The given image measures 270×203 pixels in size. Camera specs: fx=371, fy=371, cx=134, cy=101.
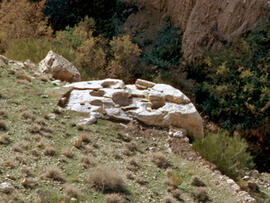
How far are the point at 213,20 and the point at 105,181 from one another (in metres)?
9.16

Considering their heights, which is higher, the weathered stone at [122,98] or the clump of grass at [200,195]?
the weathered stone at [122,98]

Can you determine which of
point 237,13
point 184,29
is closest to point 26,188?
point 237,13

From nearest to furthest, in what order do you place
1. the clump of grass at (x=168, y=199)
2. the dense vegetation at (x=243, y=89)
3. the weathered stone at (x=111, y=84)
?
1. the clump of grass at (x=168, y=199)
2. the weathered stone at (x=111, y=84)
3. the dense vegetation at (x=243, y=89)

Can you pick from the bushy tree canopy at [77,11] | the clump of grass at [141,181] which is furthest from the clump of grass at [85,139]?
the bushy tree canopy at [77,11]

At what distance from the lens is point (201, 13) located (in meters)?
13.6

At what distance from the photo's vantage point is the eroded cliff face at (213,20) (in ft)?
40.2

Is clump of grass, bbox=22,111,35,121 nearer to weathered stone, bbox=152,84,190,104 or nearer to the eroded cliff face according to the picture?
weathered stone, bbox=152,84,190,104

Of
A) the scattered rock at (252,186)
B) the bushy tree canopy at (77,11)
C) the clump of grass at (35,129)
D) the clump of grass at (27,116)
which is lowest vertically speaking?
the scattered rock at (252,186)

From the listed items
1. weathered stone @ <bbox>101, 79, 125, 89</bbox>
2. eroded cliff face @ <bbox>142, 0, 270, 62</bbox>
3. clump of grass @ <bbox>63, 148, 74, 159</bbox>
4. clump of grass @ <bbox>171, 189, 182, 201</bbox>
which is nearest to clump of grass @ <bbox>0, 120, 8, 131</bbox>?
clump of grass @ <bbox>63, 148, 74, 159</bbox>

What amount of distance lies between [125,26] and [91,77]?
546cm

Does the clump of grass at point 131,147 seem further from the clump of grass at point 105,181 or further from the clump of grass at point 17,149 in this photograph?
the clump of grass at point 17,149

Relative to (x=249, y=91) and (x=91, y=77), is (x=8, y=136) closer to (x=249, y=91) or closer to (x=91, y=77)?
(x=91, y=77)

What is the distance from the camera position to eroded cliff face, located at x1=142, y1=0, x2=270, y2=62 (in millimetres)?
12250

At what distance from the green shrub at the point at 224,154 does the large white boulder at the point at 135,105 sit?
726 mm
